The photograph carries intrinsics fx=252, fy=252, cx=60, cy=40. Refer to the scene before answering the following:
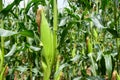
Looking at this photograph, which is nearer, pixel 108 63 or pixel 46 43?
pixel 46 43

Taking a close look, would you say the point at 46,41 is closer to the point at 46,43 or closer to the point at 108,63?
the point at 46,43

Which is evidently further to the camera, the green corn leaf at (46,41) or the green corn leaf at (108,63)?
the green corn leaf at (108,63)

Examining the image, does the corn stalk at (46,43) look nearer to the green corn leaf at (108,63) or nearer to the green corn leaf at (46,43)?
the green corn leaf at (46,43)

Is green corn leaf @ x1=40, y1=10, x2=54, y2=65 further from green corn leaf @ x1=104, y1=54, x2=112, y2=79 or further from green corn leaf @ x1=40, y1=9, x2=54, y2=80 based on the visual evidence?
green corn leaf @ x1=104, y1=54, x2=112, y2=79

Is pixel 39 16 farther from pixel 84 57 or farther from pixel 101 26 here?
pixel 84 57

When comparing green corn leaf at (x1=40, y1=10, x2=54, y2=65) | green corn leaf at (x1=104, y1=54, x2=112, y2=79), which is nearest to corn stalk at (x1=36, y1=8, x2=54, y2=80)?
green corn leaf at (x1=40, y1=10, x2=54, y2=65)

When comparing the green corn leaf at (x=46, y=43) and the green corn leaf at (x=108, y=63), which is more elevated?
the green corn leaf at (x=46, y=43)

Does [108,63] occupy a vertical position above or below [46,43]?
below

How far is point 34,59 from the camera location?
254 cm

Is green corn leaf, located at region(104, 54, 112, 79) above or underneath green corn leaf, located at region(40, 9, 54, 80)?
underneath

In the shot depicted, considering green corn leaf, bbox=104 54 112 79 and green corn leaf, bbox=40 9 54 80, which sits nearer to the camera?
green corn leaf, bbox=40 9 54 80

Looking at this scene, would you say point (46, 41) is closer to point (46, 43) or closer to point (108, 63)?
point (46, 43)

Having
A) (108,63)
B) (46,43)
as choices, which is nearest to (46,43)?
(46,43)

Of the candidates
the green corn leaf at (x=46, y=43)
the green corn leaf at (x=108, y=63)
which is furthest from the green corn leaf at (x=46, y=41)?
the green corn leaf at (x=108, y=63)
